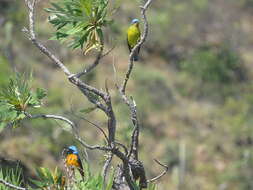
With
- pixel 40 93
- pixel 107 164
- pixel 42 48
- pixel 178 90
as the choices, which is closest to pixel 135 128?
pixel 107 164

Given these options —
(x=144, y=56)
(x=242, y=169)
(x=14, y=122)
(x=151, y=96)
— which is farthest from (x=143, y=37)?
(x=144, y=56)

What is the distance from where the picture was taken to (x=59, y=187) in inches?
148

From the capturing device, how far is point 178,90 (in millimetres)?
29078

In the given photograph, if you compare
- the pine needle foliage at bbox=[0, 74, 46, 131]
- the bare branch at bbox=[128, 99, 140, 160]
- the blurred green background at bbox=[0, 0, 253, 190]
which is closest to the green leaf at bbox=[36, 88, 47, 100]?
the pine needle foliage at bbox=[0, 74, 46, 131]

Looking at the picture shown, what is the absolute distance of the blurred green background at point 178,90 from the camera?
20953 mm

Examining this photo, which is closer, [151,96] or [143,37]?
[143,37]

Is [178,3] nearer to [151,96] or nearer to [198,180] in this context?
[151,96]

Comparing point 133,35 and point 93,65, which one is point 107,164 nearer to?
point 93,65

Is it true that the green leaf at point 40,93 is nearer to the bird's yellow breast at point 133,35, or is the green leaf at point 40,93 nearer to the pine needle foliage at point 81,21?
the pine needle foliage at point 81,21

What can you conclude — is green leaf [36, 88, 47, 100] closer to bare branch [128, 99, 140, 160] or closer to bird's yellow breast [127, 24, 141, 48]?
bare branch [128, 99, 140, 160]

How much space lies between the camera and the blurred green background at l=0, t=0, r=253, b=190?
21.0 meters

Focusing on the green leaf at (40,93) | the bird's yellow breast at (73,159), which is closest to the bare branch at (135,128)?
the green leaf at (40,93)

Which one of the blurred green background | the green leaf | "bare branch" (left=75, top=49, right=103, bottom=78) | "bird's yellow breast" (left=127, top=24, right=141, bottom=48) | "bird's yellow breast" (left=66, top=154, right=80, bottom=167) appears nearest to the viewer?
"bare branch" (left=75, top=49, right=103, bottom=78)

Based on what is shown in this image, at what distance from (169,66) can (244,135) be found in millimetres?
8950
